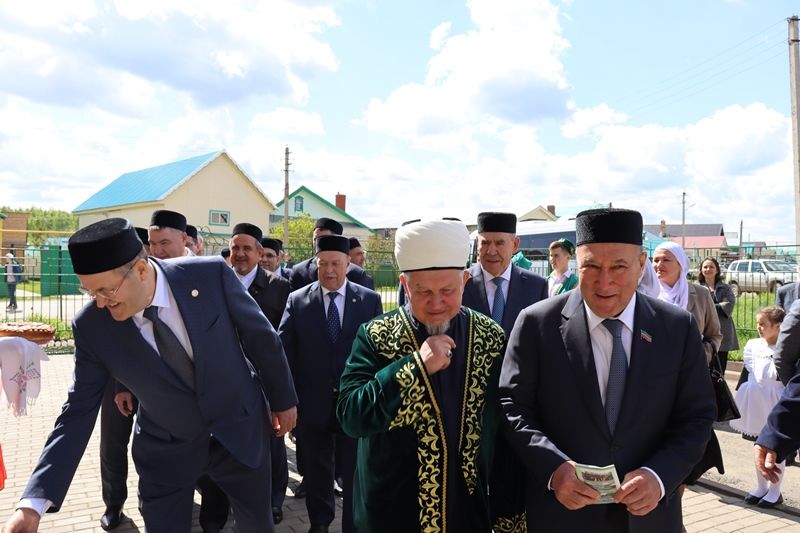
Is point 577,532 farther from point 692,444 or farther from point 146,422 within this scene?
point 146,422

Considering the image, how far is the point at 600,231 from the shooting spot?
2268 mm

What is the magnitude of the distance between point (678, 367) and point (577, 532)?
716mm

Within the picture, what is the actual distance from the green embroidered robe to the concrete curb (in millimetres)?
3599

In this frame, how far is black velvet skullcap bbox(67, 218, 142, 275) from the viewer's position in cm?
237

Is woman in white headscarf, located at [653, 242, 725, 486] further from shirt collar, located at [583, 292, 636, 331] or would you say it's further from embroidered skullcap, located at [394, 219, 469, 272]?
embroidered skullcap, located at [394, 219, 469, 272]

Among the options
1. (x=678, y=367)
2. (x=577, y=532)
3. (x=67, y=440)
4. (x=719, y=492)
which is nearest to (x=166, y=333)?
(x=67, y=440)

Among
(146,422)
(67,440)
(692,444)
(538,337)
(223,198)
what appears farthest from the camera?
(223,198)

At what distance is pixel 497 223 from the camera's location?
443cm

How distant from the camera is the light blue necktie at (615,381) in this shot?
2.25 metres

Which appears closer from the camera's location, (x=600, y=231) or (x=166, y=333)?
(x=600, y=231)

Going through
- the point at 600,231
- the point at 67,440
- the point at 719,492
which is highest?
the point at 600,231

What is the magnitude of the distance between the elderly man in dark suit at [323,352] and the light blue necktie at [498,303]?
0.88 metres

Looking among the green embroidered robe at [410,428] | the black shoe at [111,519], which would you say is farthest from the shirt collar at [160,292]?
the black shoe at [111,519]

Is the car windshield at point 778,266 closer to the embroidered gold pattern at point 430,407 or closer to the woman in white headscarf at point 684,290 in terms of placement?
the woman in white headscarf at point 684,290
